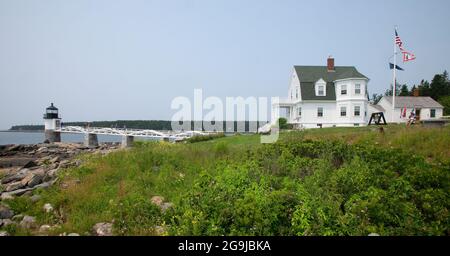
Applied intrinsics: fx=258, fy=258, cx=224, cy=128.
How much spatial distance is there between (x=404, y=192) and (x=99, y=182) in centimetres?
830

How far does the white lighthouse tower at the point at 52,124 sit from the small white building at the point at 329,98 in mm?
37855

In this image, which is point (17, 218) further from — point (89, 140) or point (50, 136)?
point (50, 136)

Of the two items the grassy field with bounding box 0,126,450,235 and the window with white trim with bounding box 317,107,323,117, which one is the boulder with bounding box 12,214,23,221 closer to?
the grassy field with bounding box 0,126,450,235

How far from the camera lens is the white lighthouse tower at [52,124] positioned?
43.7 meters

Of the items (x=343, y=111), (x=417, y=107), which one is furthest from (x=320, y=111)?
(x=417, y=107)

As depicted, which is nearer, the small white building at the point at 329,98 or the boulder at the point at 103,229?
the boulder at the point at 103,229

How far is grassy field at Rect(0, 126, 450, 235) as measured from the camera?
175 inches

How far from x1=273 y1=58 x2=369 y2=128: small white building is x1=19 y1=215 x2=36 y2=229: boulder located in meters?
26.7

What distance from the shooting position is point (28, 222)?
6.02 m

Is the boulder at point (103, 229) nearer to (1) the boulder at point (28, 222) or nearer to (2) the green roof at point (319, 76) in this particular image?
(1) the boulder at point (28, 222)

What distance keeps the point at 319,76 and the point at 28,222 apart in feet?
101

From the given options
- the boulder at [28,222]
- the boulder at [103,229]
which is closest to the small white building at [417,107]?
the boulder at [103,229]

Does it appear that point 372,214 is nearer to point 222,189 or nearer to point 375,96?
point 222,189
